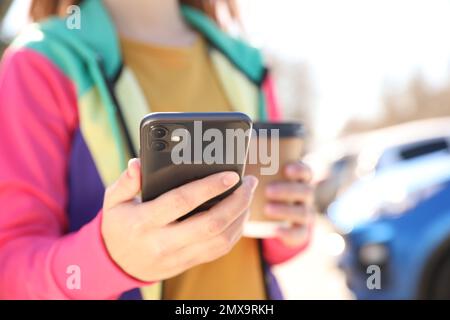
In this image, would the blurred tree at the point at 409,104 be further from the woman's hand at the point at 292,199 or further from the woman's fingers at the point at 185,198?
the woman's fingers at the point at 185,198

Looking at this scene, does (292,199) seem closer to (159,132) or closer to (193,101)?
(193,101)

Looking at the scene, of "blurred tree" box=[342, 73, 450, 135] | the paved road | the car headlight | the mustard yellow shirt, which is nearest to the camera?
the mustard yellow shirt

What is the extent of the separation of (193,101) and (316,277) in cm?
459

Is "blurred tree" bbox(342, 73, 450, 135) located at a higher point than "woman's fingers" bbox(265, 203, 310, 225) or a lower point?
higher

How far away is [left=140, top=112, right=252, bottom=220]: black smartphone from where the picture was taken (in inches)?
39.6

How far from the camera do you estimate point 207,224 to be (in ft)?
3.22

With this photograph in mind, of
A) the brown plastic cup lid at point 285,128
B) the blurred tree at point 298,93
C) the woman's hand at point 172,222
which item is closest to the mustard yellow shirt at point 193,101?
the brown plastic cup lid at point 285,128

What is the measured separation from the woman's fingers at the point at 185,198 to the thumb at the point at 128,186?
31 mm

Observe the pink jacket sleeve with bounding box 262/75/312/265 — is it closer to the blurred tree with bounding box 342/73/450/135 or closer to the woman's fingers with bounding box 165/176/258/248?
the woman's fingers with bounding box 165/176/258/248

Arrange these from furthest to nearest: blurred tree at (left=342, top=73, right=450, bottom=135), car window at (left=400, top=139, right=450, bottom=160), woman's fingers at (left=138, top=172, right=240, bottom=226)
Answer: blurred tree at (left=342, top=73, right=450, bottom=135) → car window at (left=400, top=139, right=450, bottom=160) → woman's fingers at (left=138, top=172, right=240, bottom=226)

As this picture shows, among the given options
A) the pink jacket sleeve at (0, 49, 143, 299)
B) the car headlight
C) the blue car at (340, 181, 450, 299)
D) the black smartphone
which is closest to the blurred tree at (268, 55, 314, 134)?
the car headlight

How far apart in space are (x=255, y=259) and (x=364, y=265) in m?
2.72
